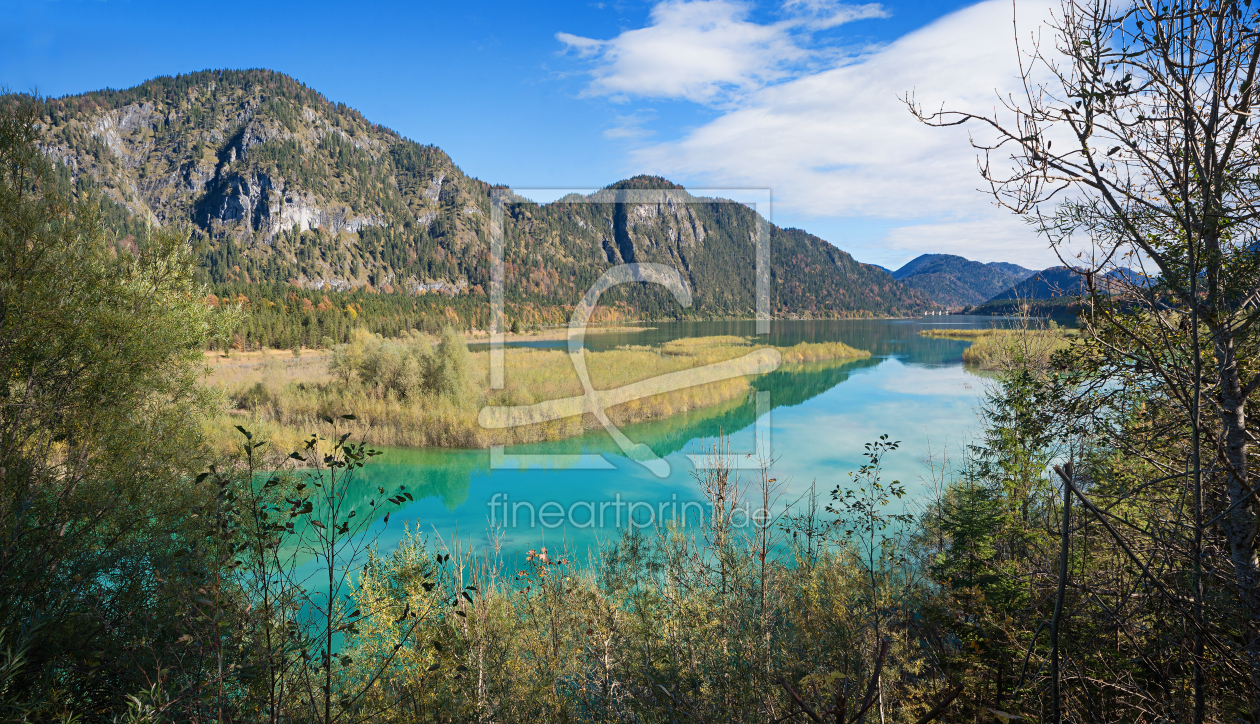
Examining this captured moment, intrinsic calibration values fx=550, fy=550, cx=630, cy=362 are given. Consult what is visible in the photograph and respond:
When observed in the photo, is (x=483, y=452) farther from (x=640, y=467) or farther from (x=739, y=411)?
(x=739, y=411)

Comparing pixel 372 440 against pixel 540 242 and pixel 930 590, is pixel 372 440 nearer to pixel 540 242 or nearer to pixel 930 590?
pixel 930 590

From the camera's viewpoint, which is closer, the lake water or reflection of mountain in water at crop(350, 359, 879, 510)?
the lake water

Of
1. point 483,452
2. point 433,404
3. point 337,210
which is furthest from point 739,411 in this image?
point 337,210

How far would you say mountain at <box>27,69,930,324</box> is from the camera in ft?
424

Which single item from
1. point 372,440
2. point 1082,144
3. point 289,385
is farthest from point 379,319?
point 1082,144

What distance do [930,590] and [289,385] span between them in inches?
945

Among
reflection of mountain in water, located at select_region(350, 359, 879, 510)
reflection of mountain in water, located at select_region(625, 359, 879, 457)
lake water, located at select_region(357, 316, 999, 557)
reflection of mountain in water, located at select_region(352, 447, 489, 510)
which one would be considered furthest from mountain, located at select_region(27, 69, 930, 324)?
reflection of mountain in water, located at select_region(352, 447, 489, 510)

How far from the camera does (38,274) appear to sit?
6242 mm

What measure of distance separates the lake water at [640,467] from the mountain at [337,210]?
82234 millimetres

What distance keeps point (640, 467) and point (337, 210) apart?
15460cm

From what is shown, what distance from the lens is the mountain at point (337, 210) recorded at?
129 metres

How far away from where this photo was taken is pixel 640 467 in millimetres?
18031

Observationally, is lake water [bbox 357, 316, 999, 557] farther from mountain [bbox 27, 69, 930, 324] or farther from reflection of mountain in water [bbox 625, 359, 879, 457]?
mountain [bbox 27, 69, 930, 324]

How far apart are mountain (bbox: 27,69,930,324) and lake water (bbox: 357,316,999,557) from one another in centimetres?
8223
